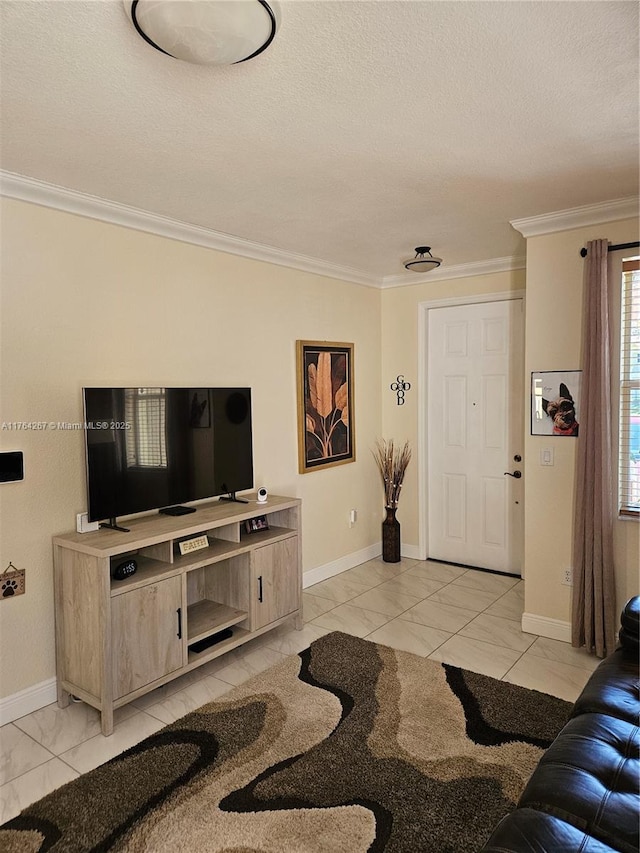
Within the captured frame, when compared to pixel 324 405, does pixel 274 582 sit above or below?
below

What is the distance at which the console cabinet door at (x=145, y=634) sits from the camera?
8.75 ft

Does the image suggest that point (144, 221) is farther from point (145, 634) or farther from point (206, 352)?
point (145, 634)

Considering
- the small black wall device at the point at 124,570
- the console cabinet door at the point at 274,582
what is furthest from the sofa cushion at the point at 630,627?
the small black wall device at the point at 124,570

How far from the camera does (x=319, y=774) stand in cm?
232

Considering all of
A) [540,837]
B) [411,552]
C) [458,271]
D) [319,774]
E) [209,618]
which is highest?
[458,271]

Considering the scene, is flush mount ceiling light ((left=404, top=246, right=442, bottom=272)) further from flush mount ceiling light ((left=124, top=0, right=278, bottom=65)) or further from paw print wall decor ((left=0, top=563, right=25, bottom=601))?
paw print wall decor ((left=0, top=563, right=25, bottom=601))

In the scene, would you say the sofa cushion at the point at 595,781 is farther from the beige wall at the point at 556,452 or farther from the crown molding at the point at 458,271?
the crown molding at the point at 458,271

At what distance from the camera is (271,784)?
226cm

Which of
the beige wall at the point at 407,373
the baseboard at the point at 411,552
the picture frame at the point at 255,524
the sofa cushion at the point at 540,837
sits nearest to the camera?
the sofa cushion at the point at 540,837

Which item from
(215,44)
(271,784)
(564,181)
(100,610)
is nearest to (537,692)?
(271,784)

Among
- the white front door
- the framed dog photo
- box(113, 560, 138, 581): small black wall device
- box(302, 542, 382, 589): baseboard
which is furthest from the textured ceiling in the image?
box(302, 542, 382, 589): baseboard

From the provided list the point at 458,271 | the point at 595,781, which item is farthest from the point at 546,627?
the point at 458,271

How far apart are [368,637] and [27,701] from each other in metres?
1.90

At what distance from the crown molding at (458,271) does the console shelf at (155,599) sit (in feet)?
8.27
